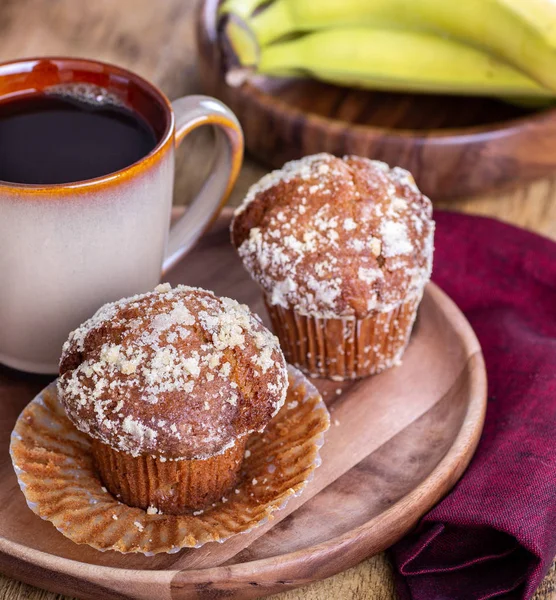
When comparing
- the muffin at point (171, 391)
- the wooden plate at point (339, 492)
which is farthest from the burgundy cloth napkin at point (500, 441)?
the muffin at point (171, 391)

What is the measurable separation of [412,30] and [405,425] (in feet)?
4.41

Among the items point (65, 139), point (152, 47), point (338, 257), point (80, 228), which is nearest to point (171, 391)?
point (80, 228)

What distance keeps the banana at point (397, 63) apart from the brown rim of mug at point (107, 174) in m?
0.79

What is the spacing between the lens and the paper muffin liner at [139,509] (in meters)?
1.31

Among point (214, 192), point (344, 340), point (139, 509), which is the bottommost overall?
point (139, 509)

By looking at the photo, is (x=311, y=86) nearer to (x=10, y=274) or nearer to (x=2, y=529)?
(x=10, y=274)

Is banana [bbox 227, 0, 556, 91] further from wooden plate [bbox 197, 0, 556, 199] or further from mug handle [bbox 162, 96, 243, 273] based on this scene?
mug handle [bbox 162, 96, 243, 273]

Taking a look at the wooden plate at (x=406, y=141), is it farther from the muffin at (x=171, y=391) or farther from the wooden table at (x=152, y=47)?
the muffin at (x=171, y=391)

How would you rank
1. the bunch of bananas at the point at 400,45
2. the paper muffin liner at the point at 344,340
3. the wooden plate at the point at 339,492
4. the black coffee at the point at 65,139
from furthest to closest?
1. the bunch of bananas at the point at 400,45
2. the paper muffin liner at the point at 344,340
3. the black coffee at the point at 65,139
4. the wooden plate at the point at 339,492

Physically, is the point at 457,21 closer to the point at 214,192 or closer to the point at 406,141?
the point at 406,141

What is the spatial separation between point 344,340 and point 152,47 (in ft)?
4.78

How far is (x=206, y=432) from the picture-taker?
4.17ft

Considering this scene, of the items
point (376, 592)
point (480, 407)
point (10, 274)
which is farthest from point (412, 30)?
point (376, 592)

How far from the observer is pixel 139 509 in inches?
55.3
